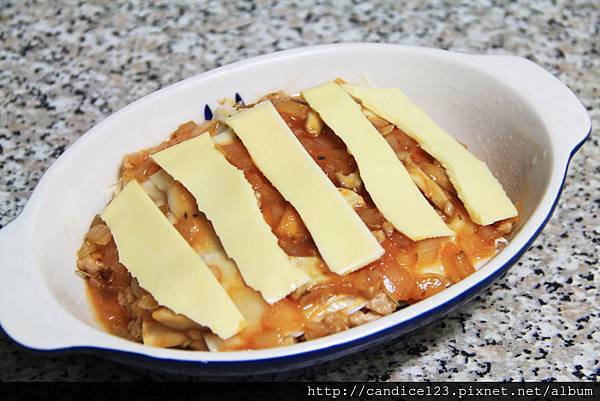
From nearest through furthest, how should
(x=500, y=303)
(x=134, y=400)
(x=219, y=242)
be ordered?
(x=219, y=242), (x=134, y=400), (x=500, y=303)

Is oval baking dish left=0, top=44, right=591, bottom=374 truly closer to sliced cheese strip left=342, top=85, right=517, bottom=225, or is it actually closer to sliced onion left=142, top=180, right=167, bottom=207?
sliced cheese strip left=342, top=85, right=517, bottom=225

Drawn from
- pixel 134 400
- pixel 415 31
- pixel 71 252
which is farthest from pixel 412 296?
pixel 415 31

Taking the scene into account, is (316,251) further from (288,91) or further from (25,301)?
(288,91)

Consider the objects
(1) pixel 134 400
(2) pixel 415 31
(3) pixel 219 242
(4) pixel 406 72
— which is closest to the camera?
(3) pixel 219 242

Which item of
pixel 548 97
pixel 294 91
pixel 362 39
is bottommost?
pixel 362 39

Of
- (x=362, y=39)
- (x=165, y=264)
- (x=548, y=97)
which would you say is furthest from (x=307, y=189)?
(x=362, y=39)

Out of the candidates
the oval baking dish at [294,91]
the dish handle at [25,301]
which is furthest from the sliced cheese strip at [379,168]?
the dish handle at [25,301]

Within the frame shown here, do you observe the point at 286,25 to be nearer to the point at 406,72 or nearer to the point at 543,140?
the point at 406,72
